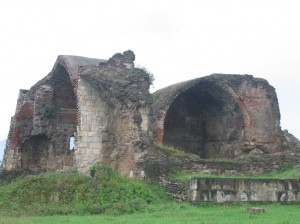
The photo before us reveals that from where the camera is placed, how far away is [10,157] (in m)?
20.9

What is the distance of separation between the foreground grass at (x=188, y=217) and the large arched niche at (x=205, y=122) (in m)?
8.53

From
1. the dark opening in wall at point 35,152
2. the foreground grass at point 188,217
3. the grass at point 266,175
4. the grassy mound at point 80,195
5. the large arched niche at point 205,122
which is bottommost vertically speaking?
the foreground grass at point 188,217

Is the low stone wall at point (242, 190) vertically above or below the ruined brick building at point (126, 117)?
below

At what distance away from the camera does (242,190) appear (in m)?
11.8

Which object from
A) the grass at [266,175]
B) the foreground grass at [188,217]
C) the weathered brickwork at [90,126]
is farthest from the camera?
the weathered brickwork at [90,126]

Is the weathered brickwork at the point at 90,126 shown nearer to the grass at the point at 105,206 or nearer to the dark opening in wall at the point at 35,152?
the grass at the point at 105,206

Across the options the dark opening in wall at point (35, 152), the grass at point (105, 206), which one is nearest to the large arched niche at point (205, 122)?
the dark opening in wall at point (35, 152)

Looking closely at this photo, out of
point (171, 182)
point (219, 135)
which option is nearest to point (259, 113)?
point (219, 135)

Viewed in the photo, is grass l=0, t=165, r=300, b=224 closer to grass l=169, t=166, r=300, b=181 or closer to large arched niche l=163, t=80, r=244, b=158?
grass l=169, t=166, r=300, b=181

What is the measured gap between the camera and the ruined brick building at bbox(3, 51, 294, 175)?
Answer: 48.8 feet

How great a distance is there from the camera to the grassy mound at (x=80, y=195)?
10906 millimetres

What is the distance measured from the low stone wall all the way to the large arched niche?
7.19m

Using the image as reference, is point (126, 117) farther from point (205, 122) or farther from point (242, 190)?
point (205, 122)

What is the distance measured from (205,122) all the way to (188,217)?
1214 centimetres
